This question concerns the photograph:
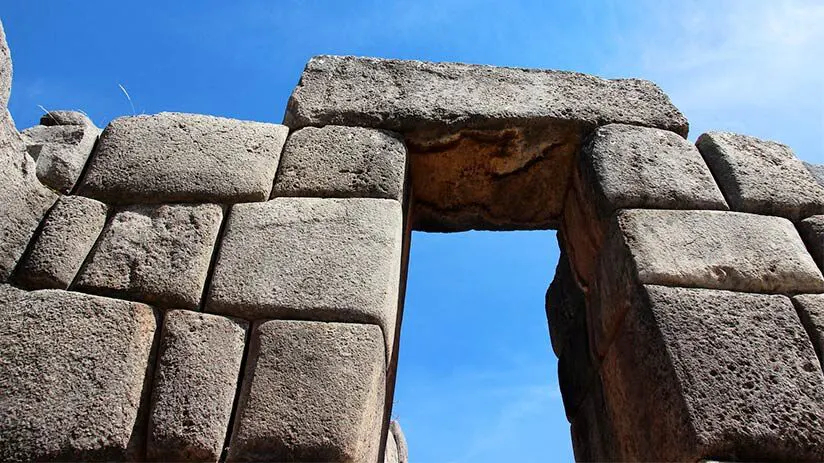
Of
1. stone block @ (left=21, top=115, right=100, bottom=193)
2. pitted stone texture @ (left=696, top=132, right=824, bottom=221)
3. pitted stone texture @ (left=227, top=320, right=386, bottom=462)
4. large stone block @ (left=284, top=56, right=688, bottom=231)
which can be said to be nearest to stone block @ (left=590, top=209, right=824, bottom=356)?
pitted stone texture @ (left=696, top=132, right=824, bottom=221)

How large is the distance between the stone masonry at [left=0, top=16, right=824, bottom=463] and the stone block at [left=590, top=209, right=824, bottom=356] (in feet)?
0.04

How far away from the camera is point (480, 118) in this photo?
11.0 ft

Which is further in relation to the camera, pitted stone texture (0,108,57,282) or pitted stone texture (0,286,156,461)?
pitted stone texture (0,108,57,282)

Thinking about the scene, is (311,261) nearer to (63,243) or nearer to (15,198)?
(63,243)

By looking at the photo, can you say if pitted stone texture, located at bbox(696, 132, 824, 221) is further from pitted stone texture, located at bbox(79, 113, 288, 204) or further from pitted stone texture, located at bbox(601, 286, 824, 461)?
pitted stone texture, located at bbox(79, 113, 288, 204)

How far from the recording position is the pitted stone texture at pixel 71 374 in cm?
202

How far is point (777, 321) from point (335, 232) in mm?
Result: 1720

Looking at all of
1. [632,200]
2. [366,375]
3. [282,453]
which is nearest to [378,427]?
[366,375]

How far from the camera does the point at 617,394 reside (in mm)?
2850

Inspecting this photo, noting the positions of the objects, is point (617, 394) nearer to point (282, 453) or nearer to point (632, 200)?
point (632, 200)

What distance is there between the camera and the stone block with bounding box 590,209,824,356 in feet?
8.80

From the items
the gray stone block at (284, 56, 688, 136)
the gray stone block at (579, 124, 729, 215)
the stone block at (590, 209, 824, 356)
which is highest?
the gray stone block at (284, 56, 688, 136)

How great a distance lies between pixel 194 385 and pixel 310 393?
0.38 m

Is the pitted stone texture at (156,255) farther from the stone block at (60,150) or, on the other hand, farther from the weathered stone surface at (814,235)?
the weathered stone surface at (814,235)
